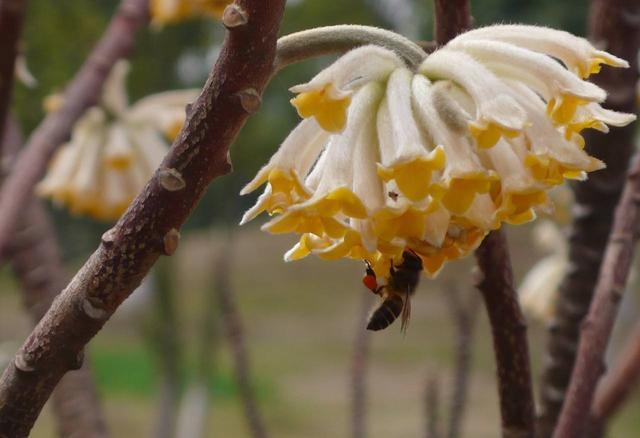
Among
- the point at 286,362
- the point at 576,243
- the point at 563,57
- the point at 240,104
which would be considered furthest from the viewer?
the point at 286,362

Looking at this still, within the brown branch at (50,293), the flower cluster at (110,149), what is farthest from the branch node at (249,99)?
the flower cluster at (110,149)

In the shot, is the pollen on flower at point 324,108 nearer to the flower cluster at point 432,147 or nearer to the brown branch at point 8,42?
the flower cluster at point 432,147

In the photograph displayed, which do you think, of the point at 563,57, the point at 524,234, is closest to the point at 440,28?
the point at 563,57

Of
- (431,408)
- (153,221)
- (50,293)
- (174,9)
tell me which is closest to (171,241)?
(153,221)

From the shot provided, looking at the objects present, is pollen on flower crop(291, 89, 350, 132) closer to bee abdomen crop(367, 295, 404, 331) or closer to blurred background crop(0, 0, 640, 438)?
bee abdomen crop(367, 295, 404, 331)

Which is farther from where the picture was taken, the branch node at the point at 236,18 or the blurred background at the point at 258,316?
the blurred background at the point at 258,316

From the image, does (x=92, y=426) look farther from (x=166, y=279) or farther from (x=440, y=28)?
(x=166, y=279)

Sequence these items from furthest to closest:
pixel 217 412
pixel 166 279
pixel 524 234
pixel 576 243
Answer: pixel 524 234 → pixel 217 412 → pixel 166 279 → pixel 576 243

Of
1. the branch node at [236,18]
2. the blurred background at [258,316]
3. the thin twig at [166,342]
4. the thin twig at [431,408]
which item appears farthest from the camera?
the thin twig at [166,342]
